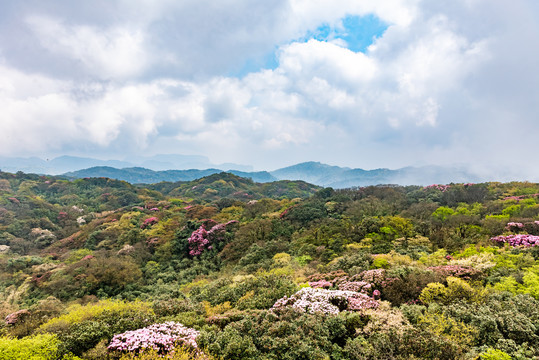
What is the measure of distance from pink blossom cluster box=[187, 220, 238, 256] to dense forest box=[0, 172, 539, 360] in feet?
0.38

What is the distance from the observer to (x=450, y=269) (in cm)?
807

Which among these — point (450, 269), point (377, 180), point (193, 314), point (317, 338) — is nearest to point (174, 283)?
point (193, 314)

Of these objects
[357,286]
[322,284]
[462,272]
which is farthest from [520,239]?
[322,284]

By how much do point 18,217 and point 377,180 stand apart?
20030 centimetres

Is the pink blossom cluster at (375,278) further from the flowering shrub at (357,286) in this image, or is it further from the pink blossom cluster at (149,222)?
the pink blossom cluster at (149,222)

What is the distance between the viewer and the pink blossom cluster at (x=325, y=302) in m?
6.53

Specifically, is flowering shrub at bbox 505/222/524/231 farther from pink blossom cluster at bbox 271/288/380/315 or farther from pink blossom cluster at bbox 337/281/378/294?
pink blossom cluster at bbox 271/288/380/315

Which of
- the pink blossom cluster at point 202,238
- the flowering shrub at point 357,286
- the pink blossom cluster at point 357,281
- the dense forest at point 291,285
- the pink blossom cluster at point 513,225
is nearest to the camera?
the dense forest at point 291,285

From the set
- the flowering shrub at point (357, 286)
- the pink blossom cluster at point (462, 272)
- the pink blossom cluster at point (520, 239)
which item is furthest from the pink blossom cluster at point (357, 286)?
the pink blossom cluster at point (520, 239)

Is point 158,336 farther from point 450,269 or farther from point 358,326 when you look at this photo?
point 450,269

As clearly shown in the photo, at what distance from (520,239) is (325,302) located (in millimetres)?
10207

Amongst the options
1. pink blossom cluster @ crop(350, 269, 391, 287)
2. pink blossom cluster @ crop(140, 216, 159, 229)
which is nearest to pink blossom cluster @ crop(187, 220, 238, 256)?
pink blossom cluster @ crop(140, 216, 159, 229)

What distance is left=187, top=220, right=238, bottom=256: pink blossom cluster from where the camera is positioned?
18844 millimetres

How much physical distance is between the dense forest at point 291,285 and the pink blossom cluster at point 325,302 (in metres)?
0.04
